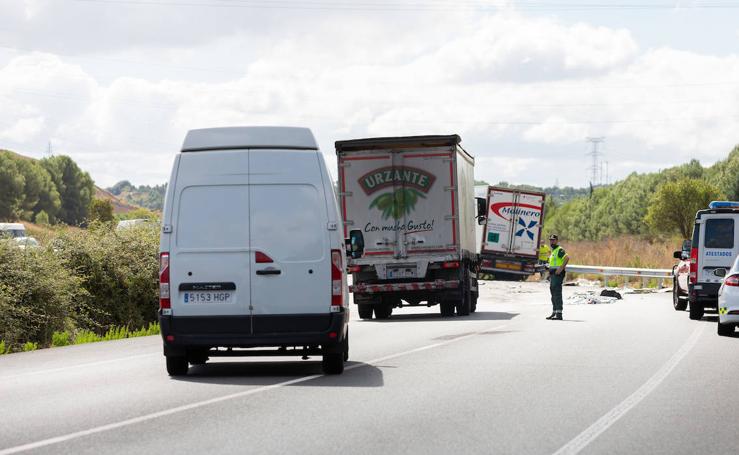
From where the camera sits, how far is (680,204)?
Result: 7938cm

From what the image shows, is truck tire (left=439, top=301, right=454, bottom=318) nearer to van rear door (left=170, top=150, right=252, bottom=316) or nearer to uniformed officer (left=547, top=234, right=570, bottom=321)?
uniformed officer (left=547, top=234, right=570, bottom=321)

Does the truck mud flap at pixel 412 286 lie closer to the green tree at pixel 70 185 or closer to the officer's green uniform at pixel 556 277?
the officer's green uniform at pixel 556 277

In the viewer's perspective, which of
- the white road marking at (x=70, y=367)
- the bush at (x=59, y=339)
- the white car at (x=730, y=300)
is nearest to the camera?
the white road marking at (x=70, y=367)

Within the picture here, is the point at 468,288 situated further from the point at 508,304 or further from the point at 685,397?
the point at 685,397

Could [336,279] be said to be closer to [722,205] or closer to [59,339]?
[59,339]

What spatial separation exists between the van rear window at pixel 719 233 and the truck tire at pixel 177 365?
15269 mm

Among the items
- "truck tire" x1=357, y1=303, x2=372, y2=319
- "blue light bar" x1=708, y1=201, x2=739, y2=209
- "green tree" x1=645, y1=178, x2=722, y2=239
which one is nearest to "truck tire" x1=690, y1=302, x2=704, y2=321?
"blue light bar" x1=708, y1=201, x2=739, y2=209

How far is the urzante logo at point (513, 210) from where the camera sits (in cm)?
4644

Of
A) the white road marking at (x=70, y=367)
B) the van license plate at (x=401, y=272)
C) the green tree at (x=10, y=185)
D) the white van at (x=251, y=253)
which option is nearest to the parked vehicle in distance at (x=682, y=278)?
the van license plate at (x=401, y=272)

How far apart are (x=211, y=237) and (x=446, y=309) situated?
14.9 metres

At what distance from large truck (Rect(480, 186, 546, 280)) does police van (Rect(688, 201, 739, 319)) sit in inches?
799

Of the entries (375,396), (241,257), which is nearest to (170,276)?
(241,257)

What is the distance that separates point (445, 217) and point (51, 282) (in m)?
8.91

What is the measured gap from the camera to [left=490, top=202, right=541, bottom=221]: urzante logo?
152 feet
